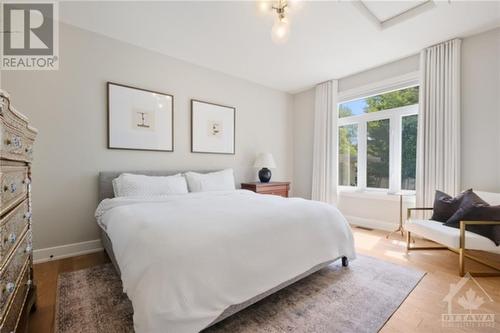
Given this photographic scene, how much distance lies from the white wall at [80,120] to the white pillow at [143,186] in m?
0.42

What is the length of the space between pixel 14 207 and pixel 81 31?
248 centimetres

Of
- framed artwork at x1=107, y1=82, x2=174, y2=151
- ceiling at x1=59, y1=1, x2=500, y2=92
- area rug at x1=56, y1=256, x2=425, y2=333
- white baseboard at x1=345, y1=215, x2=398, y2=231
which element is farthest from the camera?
white baseboard at x1=345, y1=215, x2=398, y2=231

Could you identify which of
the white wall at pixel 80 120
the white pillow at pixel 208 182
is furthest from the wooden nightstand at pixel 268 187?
the white wall at pixel 80 120

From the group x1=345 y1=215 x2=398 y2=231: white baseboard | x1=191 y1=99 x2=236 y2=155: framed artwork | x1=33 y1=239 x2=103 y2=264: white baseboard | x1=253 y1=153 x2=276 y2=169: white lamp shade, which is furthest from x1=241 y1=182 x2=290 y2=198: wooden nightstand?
x1=33 y1=239 x2=103 y2=264: white baseboard

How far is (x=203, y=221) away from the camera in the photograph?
162 centimetres

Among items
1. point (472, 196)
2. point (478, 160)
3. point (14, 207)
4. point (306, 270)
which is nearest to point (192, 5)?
point (14, 207)

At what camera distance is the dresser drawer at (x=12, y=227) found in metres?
1.02

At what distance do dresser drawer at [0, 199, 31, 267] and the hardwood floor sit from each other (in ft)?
2.37

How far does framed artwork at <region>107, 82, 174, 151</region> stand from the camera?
9.59 feet

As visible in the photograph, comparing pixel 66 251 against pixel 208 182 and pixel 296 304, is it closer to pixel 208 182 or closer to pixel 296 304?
pixel 208 182

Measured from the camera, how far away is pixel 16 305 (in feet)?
3.95

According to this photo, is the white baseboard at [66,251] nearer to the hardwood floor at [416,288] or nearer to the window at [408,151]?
the hardwood floor at [416,288]

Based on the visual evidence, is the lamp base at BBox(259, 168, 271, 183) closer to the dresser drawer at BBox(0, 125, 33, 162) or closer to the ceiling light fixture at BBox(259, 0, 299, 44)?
the ceiling light fixture at BBox(259, 0, 299, 44)

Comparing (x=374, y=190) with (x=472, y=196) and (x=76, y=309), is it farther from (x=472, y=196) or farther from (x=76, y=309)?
(x=76, y=309)
